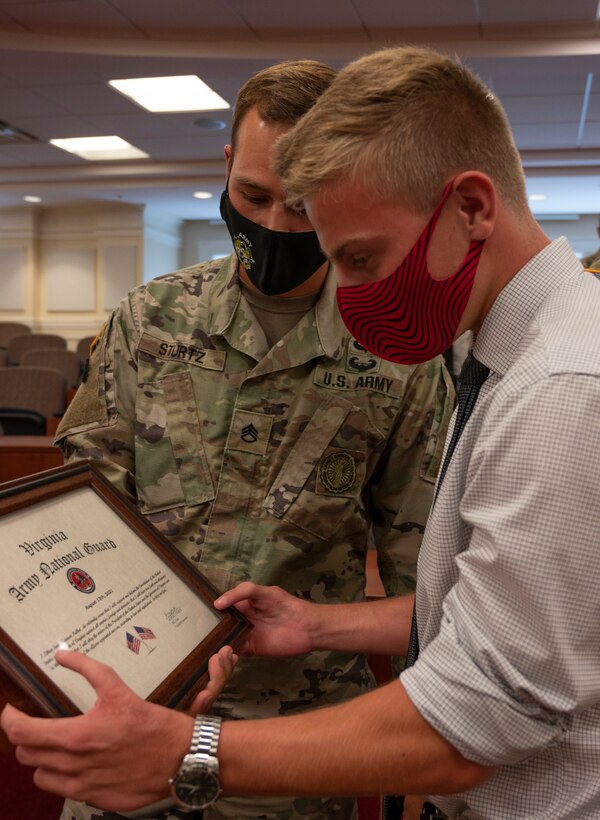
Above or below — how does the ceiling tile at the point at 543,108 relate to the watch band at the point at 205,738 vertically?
above

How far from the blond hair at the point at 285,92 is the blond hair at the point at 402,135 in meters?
0.35

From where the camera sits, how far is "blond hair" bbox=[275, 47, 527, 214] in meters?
0.97

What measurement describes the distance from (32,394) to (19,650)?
5.27 m

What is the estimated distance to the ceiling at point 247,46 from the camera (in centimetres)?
612

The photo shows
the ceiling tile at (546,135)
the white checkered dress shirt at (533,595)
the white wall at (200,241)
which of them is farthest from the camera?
the white wall at (200,241)

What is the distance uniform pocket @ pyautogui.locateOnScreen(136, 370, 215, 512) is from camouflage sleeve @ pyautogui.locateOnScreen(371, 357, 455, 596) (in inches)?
12.5

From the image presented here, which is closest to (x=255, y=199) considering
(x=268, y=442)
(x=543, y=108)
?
(x=268, y=442)

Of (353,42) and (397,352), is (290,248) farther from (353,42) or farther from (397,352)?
(353,42)

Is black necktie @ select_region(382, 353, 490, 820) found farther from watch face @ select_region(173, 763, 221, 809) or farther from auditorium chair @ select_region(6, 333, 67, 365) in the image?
auditorium chair @ select_region(6, 333, 67, 365)

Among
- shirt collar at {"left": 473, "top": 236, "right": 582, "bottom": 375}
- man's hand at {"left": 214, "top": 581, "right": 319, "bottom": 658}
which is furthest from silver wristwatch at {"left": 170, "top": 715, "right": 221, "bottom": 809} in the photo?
shirt collar at {"left": 473, "top": 236, "right": 582, "bottom": 375}

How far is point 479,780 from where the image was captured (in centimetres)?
91

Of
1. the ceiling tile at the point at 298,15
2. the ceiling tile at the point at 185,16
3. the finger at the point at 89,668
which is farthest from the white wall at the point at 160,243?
the finger at the point at 89,668

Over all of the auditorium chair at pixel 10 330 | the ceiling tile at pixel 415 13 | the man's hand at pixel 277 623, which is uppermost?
the ceiling tile at pixel 415 13

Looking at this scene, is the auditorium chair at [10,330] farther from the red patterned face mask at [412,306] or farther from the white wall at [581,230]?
the red patterned face mask at [412,306]
